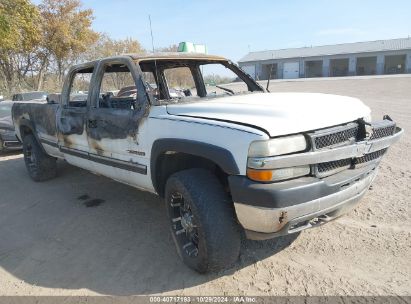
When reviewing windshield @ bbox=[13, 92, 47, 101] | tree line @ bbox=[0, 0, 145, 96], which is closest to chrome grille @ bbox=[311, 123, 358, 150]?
windshield @ bbox=[13, 92, 47, 101]

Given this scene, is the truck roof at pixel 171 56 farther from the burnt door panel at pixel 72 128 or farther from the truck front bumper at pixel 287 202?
the truck front bumper at pixel 287 202

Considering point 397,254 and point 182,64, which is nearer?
point 397,254

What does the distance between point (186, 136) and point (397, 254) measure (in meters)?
2.11

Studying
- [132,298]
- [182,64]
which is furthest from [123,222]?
[182,64]

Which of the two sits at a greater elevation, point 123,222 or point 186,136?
point 186,136

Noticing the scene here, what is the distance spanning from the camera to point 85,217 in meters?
4.68

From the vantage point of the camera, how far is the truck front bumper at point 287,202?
260cm

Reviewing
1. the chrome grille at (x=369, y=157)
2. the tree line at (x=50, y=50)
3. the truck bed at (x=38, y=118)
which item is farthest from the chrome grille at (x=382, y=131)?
the tree line at (x=50, y=50)

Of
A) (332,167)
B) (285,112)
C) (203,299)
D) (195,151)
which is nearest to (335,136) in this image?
(332,167)

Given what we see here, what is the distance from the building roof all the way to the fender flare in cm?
5964

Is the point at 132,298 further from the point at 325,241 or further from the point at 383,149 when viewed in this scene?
the point at 383,149

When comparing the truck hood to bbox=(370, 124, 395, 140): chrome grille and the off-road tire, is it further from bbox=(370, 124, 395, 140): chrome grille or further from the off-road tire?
the off-road tire

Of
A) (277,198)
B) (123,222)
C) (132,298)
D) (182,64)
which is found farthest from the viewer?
(182,64)

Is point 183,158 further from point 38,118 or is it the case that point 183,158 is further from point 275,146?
point 38,118
